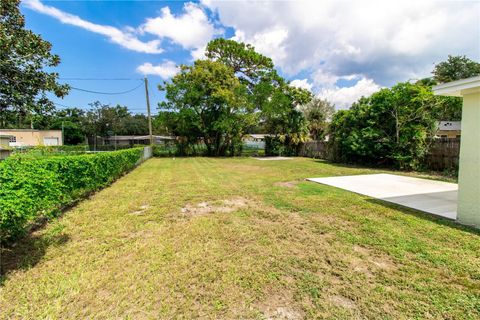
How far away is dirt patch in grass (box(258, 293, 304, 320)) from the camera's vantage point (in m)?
1.82

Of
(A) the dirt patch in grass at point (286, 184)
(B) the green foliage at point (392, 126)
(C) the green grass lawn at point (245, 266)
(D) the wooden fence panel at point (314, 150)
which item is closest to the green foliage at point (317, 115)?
(D) the wooden fence panel at point (314, 150)

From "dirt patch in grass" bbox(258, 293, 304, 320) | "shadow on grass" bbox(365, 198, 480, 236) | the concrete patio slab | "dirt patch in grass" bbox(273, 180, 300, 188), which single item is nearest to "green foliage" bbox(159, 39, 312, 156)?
"dirt patch in grass" bbox(273, 180, 300, 188)

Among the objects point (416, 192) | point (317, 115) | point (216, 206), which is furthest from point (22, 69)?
point (317, 115)

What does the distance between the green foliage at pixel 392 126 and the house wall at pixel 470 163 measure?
284 inches

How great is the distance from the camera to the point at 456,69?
25.3 metres

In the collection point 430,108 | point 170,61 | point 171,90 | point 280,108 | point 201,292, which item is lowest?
point 201,292

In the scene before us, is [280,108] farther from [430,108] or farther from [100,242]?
[100,242]

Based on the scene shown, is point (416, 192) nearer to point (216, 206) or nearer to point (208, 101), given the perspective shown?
point (216, 206)

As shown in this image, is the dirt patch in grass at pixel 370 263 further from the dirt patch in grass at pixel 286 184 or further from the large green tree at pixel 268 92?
the large green tree at pixel 268 92

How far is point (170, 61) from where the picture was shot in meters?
20.0

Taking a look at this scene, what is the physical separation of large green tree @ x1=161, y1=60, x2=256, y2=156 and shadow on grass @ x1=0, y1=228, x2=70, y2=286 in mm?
15678

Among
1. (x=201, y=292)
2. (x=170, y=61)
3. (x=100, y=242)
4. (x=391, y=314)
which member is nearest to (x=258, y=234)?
(x=201, y=292)

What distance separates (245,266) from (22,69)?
1294 cm

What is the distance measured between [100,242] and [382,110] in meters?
12.4
